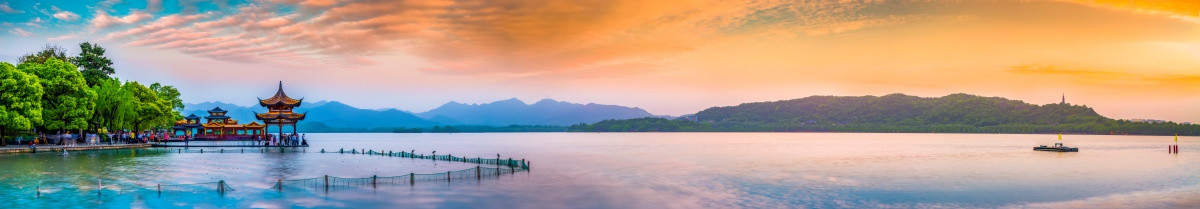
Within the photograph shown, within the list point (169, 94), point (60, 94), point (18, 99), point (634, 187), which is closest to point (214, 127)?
point (169, 94)

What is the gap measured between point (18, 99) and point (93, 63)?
26.7m

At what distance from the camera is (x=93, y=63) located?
3191 inches

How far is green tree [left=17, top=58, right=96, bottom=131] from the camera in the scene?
202 ft

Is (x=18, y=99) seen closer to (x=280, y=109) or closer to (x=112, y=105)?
(x=112, y=105)

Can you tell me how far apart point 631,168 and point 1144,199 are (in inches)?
1358

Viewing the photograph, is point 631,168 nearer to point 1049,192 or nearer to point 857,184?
point 857,184

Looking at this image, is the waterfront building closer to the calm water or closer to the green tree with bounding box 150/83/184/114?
the green tree with bounding box 150/83/184/114

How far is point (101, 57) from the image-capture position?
268 ft

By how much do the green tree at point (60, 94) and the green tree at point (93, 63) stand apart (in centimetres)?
1346

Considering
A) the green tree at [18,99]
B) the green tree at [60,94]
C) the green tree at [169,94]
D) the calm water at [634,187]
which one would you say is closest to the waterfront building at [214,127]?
the green tree at [169,94]

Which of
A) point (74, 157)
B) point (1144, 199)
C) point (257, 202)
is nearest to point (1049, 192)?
point (1144, 199)

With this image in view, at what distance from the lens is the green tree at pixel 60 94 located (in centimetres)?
6172

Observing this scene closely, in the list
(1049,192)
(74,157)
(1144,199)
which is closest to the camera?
(1144,199)

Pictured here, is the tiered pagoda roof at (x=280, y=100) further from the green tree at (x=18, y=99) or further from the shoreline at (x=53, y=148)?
the green tree at (x=18, y=99)
